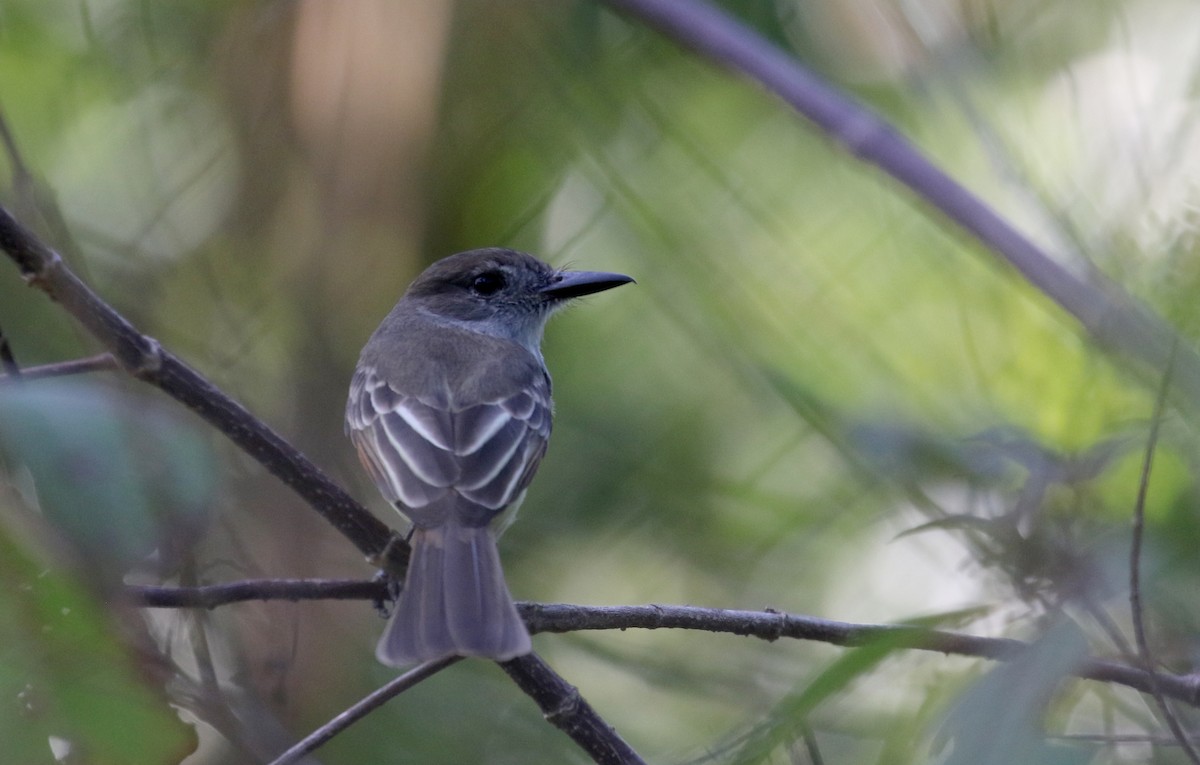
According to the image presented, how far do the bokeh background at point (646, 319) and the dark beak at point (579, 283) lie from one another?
3.6 inches

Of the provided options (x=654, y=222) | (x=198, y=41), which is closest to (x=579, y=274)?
(x=654, y=222)

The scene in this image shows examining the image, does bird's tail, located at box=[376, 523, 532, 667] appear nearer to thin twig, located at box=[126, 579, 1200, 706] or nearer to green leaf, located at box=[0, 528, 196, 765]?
thin twig, located at box=[126, 579, 1200, 706]

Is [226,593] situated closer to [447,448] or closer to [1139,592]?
[447,448]

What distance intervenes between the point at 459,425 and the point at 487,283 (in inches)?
40.3

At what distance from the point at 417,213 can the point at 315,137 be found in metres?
0.35

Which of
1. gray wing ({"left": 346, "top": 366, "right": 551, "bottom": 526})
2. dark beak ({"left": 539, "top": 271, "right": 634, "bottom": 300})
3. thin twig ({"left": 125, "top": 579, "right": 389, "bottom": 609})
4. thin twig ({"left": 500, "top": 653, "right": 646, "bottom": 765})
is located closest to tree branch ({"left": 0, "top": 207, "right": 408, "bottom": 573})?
thin twig ({"left": 125, "top": 579, "right": 389, "bottom": 609})

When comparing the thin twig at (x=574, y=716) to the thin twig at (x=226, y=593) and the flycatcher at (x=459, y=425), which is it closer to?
the flycatcher at (x=459, y=425)

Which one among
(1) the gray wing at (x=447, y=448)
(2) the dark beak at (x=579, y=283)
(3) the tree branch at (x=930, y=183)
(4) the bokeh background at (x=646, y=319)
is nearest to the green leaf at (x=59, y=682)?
(4) the bokeh background at (x=646, y=319)

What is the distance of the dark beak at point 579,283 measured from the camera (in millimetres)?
3432

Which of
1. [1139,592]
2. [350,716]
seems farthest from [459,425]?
[1139,592]

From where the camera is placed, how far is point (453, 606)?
7.31ft

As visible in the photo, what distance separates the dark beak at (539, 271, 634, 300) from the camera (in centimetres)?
343

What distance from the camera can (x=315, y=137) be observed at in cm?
359

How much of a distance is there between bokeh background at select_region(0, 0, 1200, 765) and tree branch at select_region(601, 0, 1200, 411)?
2.3 inches
